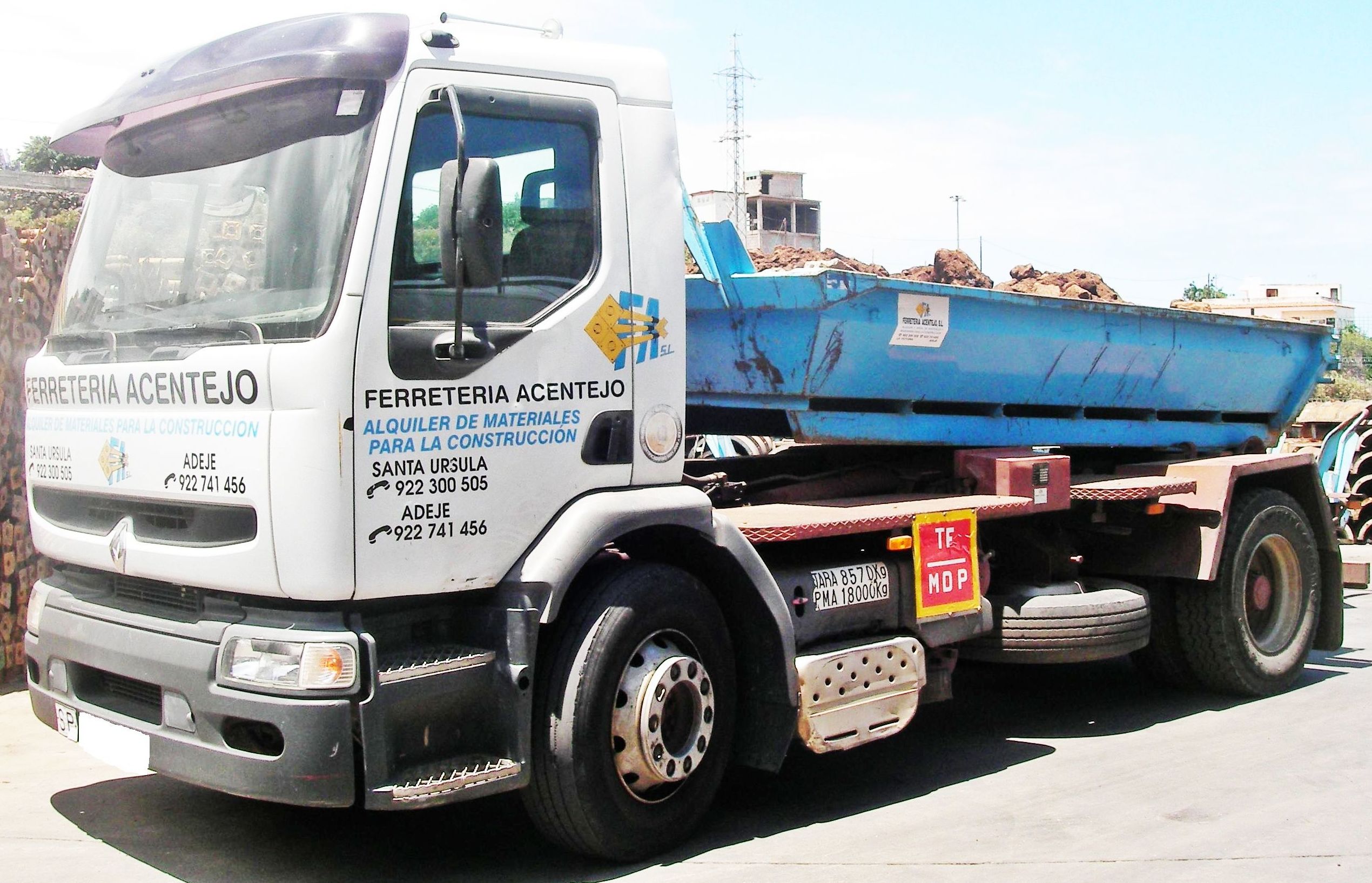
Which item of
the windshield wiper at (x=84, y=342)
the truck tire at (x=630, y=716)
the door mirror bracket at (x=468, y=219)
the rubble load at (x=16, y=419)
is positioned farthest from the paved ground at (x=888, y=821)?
the door mirror bracket at (x=468, y=219)

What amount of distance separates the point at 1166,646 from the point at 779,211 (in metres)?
31.8

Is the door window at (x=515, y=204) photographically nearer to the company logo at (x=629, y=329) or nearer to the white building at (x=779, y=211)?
the company logo at (x=629, y=329)

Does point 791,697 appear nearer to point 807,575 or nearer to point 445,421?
point 807,575

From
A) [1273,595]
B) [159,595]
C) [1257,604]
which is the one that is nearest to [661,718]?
[159,595]

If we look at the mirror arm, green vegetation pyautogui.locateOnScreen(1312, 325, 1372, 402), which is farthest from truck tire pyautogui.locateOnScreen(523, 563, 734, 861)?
green vegetation pyautogui.locateOnScreen(1312, 325, 1372, 402)

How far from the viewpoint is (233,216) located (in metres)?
4.32

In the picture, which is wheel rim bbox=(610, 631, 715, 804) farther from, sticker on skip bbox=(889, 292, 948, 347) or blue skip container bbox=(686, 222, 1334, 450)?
sticker on skip bbox=(889, 292, 948, 347)

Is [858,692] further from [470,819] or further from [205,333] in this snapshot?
[205,333]

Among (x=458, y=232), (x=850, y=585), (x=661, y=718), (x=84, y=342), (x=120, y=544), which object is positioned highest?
(x=458, y=232)

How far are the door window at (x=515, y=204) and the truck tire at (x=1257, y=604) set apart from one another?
4.59 m

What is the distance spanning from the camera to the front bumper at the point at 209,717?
3.92m

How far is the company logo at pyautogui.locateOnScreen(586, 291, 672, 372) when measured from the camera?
4.66 m

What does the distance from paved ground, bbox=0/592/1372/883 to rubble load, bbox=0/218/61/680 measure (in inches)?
26.7

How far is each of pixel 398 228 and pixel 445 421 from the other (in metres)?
0.62
